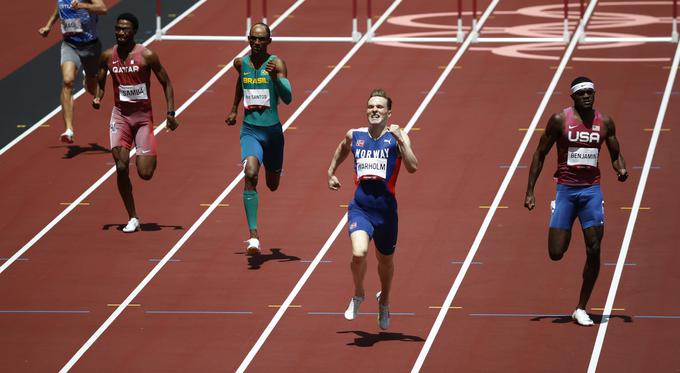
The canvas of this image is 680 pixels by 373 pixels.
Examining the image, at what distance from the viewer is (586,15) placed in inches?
1083

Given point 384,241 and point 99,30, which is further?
point 99,30

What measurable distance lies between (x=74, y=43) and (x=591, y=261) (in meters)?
9.21

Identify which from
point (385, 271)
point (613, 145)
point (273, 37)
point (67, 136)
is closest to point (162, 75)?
point (67, 136)

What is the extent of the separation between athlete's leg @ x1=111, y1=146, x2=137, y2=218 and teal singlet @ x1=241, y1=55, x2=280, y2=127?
1.67 meters

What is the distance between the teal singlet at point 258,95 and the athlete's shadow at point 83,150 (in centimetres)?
474

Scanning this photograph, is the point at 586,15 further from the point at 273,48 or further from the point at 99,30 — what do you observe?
the point at 99,30

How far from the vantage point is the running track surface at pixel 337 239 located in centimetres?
1392

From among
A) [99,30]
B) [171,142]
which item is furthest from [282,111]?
[99,30]

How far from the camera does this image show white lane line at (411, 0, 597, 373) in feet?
46.2

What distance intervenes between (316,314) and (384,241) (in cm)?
141

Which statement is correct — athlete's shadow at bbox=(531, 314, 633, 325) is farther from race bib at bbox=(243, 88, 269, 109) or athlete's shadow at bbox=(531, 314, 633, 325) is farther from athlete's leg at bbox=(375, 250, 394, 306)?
race bib at bbox=(243, 88, 269, 109)

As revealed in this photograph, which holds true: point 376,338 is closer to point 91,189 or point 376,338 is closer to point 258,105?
point 258,105

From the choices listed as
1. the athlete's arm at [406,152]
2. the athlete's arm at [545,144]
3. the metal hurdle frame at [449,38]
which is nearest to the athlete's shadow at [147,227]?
the athlete's arm at [406,152]

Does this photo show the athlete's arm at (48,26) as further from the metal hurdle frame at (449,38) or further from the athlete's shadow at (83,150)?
the metal hurdle frame at (449,38)
